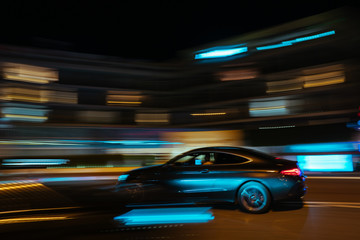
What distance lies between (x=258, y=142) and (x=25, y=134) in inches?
840

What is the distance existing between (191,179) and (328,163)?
52.5 feet

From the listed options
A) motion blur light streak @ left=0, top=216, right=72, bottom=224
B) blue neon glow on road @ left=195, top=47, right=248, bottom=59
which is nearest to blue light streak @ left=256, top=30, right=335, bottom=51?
blue neon glow on road @ left=195, top=47, right=248, bottom=59

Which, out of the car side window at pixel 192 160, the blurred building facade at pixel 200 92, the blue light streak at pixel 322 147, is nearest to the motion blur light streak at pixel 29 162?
the blurred building facade at pixel 200 92

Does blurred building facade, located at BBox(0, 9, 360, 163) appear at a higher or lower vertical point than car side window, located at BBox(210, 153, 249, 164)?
higher

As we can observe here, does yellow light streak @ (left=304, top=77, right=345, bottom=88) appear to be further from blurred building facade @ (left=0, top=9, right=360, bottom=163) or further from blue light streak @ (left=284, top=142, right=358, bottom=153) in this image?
blue light streak @ (left=284, top=142, right=358, bottom=153)

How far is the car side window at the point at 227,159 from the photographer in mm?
6775

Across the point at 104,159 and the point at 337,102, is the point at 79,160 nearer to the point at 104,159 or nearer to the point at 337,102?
the point at 104,159

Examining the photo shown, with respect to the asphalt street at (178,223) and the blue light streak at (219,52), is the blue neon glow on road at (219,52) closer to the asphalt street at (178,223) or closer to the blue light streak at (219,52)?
the blue light streak at (219,52)

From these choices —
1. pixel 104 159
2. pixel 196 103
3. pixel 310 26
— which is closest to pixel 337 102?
pixel 310 26

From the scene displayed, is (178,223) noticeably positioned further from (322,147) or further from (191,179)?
(322,147)

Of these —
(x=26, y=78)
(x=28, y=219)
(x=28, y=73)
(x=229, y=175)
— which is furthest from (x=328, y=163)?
(x=28, y=73)

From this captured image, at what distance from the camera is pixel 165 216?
6207 mm

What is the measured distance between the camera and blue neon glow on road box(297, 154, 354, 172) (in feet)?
63.3

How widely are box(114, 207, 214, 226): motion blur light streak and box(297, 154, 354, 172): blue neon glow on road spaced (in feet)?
50.9
